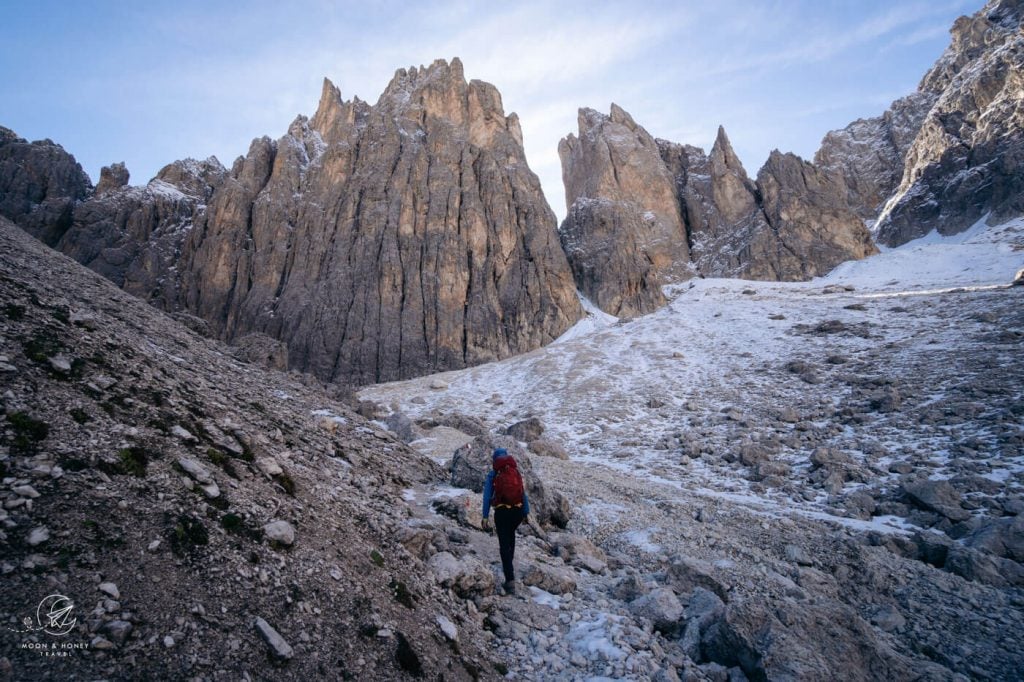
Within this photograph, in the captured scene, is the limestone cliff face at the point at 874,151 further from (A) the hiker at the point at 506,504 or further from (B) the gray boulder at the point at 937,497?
(A) the hiker at the point at 506,504

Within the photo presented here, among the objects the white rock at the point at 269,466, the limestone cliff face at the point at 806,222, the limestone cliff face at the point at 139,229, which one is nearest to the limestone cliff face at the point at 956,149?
the limestone cliff face at the point at 806,222

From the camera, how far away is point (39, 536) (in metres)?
3.93

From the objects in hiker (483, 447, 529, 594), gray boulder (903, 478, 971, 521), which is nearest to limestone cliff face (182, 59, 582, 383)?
gray boulder (903, 478, 971, 521)

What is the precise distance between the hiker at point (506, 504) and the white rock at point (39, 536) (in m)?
5.25

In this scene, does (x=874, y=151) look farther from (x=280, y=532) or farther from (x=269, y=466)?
(x=280, y=532)

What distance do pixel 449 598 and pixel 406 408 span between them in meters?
31.6

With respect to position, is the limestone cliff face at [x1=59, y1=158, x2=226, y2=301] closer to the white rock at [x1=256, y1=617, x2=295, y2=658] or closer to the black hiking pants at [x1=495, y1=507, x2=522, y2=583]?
the black hiking pants at [x1=495, y1=507, x2=522, y2=583]

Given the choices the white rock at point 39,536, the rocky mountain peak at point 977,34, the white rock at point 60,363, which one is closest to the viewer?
the white rock at point 39,536

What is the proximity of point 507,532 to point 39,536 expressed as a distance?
5.53m

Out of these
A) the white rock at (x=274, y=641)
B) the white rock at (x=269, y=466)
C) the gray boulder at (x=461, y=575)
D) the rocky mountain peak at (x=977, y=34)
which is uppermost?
the rocky mountain peak at (x=977, y=34)

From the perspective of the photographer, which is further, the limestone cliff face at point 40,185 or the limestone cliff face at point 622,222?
the limestone cliff face at point 622,222

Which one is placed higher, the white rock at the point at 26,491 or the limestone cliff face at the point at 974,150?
the limestone cliff face at the point at 974,150

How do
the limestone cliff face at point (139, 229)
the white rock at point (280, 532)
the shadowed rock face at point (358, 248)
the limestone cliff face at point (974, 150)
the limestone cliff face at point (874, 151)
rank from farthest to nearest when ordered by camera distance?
the limestone cliff face at point (874, 151)
the limestone cliff face at point (974, 150)
the limestone cliff face at point (139, 229)
the shadowed rock face at point (358, 248)
the white rock at point (280, 532)

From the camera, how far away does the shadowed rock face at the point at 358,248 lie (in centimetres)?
6278
